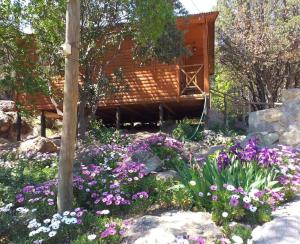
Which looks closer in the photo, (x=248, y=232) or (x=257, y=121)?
(x=248, y=232)

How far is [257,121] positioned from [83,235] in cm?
822

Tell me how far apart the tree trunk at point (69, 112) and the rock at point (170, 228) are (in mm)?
1010

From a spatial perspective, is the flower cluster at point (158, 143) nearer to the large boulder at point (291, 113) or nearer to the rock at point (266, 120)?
the rock at point (266, 120)

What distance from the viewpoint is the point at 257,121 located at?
11859mm

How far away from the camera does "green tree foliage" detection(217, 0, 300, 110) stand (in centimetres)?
1808

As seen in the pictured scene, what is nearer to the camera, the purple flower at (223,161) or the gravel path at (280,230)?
the gravel path at (280,230)

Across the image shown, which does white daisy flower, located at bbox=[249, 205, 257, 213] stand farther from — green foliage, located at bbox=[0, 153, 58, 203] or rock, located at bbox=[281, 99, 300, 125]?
rock, located at bbox=[281, 99, 300, 125]

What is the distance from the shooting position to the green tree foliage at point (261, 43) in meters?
18.1

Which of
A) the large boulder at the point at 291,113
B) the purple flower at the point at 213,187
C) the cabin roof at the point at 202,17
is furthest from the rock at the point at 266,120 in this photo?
the purple flower at the point at 213,187

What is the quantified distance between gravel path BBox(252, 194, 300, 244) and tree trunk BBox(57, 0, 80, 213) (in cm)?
245

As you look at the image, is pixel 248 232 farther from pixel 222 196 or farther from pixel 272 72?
pixel 272 72

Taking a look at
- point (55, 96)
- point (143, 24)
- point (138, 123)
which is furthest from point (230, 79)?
point (143, 24)

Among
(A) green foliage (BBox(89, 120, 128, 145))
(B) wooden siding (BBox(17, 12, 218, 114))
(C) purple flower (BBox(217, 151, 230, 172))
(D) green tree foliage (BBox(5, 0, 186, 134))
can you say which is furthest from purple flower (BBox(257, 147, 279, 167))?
(B) wooden siding (BBox(17, 12, 218, 114))

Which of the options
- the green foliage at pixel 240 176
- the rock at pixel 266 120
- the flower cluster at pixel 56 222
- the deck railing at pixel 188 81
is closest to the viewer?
the flower cluster at pixel 56 222
